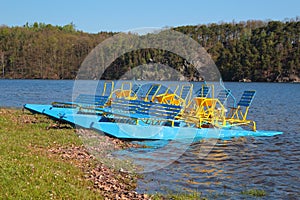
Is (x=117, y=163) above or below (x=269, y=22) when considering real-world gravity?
below

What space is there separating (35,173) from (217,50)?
526ft

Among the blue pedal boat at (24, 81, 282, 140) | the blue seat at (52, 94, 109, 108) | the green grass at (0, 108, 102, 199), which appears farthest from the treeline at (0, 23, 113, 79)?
the green grass at (0, 108, 102, 199)

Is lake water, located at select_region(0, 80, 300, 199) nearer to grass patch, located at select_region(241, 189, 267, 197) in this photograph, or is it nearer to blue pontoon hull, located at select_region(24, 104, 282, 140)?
grass patch, located at select_region(241, 189, 267, 197)

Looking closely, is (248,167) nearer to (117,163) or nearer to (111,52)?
(117,163)

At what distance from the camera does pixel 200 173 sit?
47.0 ft

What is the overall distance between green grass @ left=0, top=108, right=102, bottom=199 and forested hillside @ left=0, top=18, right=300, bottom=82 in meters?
124

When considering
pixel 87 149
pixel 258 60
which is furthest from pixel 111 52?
pixel 87 149

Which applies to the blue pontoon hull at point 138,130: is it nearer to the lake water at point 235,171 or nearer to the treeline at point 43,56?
the lake water at point 235,171

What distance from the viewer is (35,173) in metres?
9.73

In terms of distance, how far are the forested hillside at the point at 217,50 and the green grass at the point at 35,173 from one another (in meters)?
124

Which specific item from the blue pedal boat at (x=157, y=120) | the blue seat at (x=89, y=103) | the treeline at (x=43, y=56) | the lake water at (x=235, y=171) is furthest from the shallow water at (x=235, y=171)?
the treeline at (x=43, y=56)

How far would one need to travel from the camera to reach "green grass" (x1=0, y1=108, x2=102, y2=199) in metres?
8.83

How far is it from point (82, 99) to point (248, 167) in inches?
516

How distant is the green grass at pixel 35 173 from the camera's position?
29.0 feet
